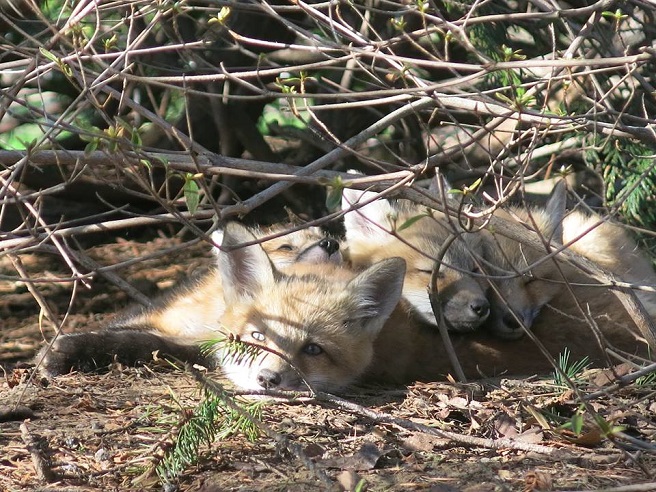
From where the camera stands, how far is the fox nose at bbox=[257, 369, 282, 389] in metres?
4.39

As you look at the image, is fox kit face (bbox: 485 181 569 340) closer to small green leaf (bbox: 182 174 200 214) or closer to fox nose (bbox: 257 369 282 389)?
fox nose (bbox: 257 369 282 389)

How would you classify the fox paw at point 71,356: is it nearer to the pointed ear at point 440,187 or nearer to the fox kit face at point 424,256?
the fox kit face at point 424,256

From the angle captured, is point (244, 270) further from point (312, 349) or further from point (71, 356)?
point (71, 356)

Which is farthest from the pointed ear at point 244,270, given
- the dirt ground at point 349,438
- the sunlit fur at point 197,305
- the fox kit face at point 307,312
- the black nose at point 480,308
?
the black nose at point 480,308

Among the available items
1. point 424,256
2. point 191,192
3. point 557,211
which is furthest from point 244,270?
point 557,211

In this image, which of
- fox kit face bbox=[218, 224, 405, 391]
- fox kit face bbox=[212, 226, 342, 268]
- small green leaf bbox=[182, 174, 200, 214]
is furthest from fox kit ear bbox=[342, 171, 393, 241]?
small green leaf bbox=[182, 174, 200, 214]

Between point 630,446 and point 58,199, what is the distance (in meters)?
6.40

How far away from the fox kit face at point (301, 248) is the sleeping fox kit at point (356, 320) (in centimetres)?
2

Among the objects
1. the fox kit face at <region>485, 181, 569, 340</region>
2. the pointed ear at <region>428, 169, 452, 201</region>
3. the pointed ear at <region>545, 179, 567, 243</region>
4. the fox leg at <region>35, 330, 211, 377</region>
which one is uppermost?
the pointed ear at <region>428, 169, 452, 201</region>

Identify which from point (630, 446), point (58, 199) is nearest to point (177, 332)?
point (630, 446)

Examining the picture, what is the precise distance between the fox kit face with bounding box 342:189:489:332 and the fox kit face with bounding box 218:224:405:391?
1.30ft

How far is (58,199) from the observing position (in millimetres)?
8297

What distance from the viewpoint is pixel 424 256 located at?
4.94 m

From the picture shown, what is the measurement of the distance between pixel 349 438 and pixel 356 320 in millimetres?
1264
